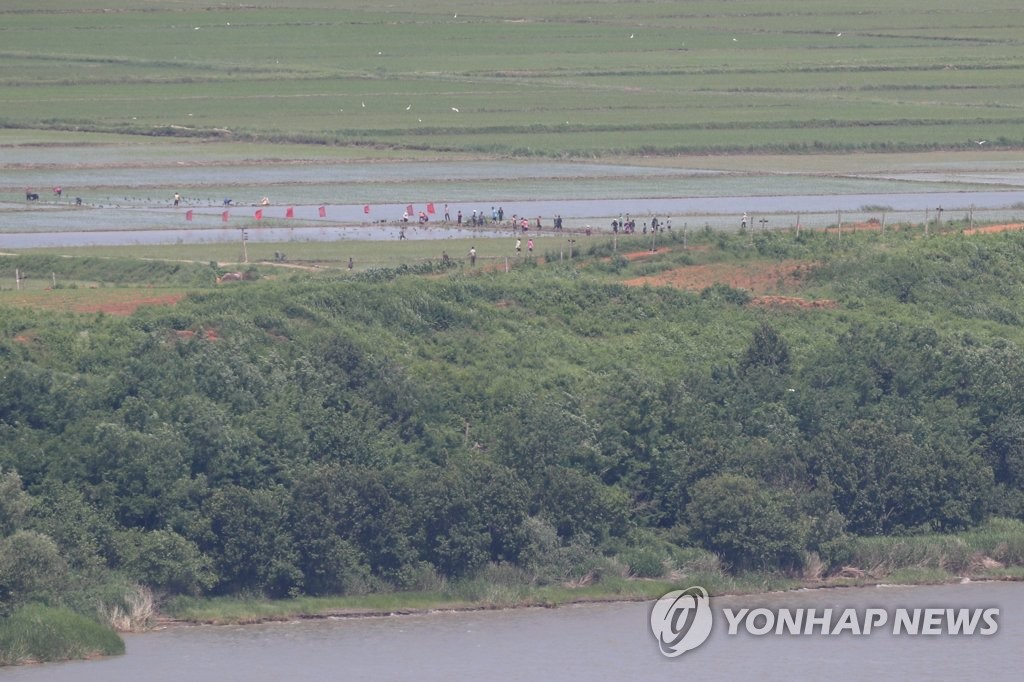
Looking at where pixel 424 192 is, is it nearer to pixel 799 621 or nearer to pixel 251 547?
pixel 251 547

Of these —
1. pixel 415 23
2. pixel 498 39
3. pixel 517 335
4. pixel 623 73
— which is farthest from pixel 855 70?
pixel 517 335

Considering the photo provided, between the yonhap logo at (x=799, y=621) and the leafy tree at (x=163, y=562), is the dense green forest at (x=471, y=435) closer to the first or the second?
the leafy tree at (x=163, y=562)

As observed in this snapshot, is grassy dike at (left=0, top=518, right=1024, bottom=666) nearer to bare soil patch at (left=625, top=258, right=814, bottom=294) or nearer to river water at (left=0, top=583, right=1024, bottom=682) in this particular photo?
river water at (left=0, top=583, right=1024, bottom=682)

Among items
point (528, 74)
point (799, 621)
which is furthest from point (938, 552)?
point (528, 74)

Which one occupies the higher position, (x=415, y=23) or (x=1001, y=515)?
(x=415, y=23)

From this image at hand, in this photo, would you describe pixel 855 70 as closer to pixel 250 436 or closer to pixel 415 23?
pixel 415 23

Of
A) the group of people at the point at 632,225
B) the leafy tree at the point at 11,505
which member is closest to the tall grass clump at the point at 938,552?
the leafy tree at the point at 11,505
